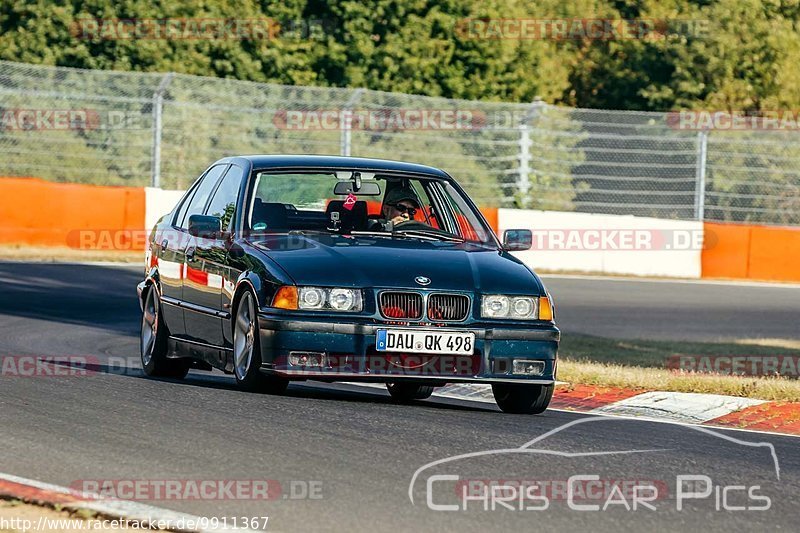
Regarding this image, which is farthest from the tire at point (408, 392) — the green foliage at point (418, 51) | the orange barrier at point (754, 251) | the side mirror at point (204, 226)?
the green foliage at point (418, 51)

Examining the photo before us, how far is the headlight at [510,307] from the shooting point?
923cm

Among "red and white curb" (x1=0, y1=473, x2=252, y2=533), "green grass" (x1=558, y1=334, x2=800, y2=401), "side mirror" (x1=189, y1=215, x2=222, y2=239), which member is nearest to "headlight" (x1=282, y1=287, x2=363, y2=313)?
"side mirror" (x1=189, y1=215, x2=222, y2=239)

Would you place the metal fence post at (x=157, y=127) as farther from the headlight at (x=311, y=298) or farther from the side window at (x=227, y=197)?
the headlight at (x=311, y=298)

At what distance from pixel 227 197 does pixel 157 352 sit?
1296mm

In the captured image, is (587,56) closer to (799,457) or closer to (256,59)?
(256,59)

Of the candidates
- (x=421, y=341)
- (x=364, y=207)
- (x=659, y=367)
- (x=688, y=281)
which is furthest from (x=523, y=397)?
(x=688, y=281)

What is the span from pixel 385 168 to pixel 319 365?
2.09 m

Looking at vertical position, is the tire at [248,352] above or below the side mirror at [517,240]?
below

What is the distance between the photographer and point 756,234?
28.1m

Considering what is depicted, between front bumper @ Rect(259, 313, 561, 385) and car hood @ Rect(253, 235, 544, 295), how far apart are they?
25cm

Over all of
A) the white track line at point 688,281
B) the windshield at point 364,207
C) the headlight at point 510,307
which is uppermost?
the windshield at point 364,207

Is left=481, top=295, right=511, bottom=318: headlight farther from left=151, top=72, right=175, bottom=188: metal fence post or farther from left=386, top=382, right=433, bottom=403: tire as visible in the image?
left=151, top=72, right=175, bottom=188: metal fence post

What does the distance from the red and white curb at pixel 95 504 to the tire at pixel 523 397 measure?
3.70 meters

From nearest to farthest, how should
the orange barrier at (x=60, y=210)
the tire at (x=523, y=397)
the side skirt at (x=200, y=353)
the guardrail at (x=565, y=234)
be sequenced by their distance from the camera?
1. the tire at (x=523, y=397)
2. the side skirt at (x=200, y=353)
3. the orange barrier at (x=60, y=210)
4. the guardrail at (x=565, y=234)
